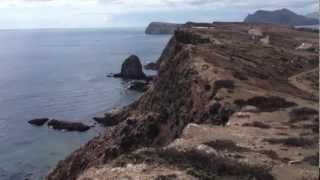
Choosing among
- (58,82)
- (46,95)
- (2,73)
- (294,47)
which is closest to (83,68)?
(2,73)

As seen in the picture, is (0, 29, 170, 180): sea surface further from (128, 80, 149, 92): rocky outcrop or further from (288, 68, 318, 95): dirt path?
(288, 68, 318, 95): dirt path

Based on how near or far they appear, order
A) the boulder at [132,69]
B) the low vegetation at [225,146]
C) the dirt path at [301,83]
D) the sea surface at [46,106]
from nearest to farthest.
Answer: the low vegetation at [225,146] < the dirt path at [301,83] < the sea surface at [46,106] < the boulder at [132,69]

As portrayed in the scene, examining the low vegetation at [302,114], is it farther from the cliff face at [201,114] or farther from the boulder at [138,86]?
the boulder at [138,86]

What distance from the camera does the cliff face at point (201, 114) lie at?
2591 centimetres

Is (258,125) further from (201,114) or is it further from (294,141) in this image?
(201,114)

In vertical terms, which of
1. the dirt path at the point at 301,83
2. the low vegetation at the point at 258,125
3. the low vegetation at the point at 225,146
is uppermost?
the low vegetation at the point at 225,146

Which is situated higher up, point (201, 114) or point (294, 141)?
point (294, 141)

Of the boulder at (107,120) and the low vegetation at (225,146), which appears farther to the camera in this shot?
the boulder at (107,120)

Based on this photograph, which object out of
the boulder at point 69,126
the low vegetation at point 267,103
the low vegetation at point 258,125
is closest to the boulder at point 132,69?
the boulder at point 69,126

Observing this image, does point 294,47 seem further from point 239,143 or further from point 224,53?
point 239,143

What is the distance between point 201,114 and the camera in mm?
49688

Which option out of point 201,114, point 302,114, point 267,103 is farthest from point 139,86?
point 302,114

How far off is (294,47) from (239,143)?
83880mm

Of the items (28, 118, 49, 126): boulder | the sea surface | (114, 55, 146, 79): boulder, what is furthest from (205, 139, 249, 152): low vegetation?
(114, 55, 146, 79): boulder
